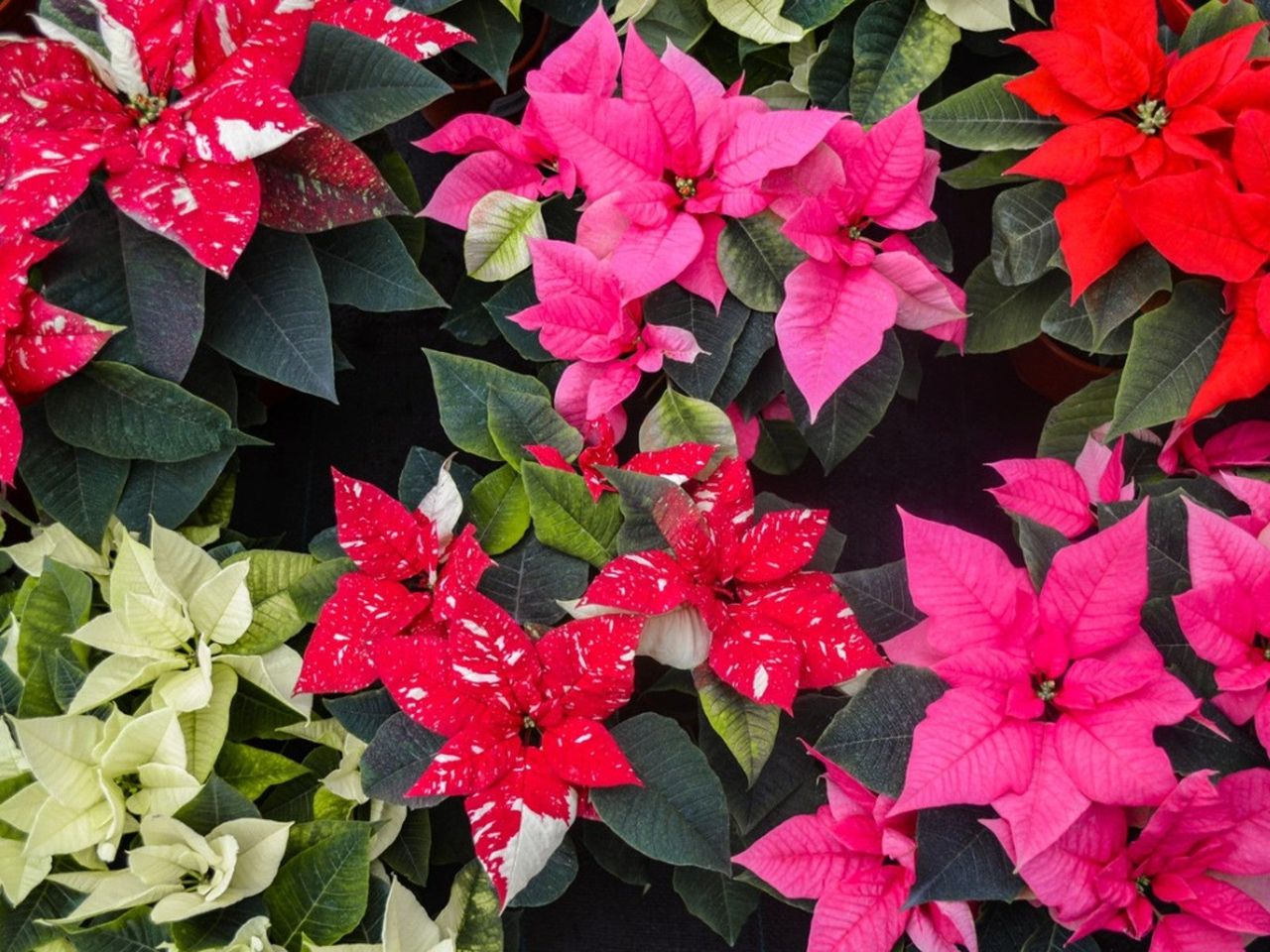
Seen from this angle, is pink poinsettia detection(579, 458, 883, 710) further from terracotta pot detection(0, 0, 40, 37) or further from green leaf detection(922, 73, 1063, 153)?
terracotta pot detection(0, 0, 40, 37)

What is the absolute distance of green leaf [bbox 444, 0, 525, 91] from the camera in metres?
1.08

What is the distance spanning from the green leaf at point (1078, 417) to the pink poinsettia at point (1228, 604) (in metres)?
0.27

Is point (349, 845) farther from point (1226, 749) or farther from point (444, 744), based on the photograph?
point (1226, 749)

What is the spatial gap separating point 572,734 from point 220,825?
0.91ft

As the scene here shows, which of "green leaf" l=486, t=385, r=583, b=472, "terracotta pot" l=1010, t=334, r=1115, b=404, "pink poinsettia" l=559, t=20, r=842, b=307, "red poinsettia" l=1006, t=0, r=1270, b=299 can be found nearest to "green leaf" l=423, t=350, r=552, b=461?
"green leaf" l=486, t=385, r=583, b=472

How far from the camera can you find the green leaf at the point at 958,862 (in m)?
0.71

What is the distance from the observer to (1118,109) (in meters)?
0.87

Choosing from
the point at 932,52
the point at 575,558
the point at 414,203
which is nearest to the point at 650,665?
the point at 575,558

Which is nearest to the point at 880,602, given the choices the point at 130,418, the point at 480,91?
the point at 130,418

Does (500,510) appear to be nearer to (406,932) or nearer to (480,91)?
(406,932)

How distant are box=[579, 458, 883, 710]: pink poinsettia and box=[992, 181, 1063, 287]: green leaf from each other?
293 mm

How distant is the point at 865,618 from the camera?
809mm

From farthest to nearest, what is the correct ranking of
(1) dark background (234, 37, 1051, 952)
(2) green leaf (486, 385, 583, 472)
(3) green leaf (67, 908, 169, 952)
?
(1) dark background (234, 37, 1051, 952) < (2) green leaf (486, 385, 583, 472) < (3) green leaf (67, 908, 169, 952)

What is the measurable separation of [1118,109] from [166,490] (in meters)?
0.86
